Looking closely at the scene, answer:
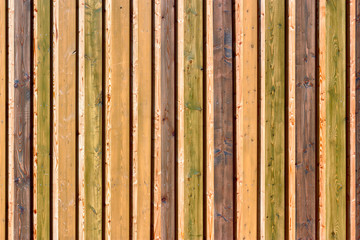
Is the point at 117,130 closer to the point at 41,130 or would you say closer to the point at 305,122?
the point at 41,130

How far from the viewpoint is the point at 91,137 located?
1817 millimetres

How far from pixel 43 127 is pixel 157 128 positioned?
72 cm

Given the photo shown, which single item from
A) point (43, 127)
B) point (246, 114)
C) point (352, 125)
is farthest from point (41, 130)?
point (352, 125)

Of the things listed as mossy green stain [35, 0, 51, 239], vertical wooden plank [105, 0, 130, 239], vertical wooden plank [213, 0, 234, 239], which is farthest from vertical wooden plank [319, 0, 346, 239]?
mossy green stain [35, 0, 51, 239]

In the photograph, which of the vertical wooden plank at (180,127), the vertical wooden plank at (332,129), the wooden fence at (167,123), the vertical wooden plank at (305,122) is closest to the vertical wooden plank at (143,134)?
the wooden fence at (167,123)

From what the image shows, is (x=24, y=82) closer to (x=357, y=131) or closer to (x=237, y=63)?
(x=237, y=63)

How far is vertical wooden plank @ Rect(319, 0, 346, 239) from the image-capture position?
1855mm

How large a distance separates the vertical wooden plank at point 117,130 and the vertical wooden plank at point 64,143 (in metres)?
0.22

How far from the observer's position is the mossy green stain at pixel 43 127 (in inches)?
71.7

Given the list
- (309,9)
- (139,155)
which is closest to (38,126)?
(139,155)

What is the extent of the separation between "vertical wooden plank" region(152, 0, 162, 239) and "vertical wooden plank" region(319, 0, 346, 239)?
3.43 feet

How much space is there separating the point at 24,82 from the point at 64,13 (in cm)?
51
